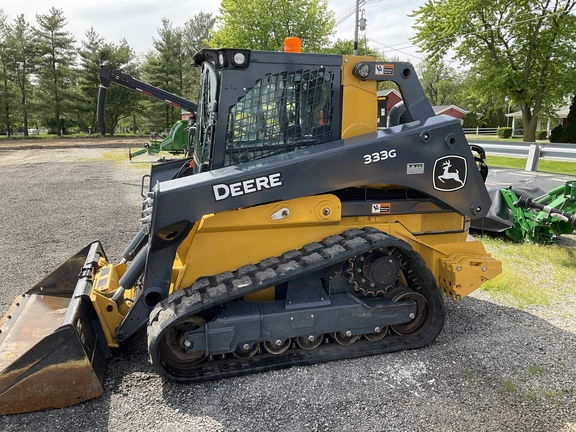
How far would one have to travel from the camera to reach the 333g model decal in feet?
11.8

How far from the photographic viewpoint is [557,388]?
10.9 ft

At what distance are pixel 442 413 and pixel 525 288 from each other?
112 inches

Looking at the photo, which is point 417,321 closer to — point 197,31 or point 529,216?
point 529,216

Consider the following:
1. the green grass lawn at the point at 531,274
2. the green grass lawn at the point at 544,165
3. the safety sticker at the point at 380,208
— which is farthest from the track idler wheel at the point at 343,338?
the green grass lawn at the point at 544,165

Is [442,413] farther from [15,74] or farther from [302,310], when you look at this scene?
[15,74]

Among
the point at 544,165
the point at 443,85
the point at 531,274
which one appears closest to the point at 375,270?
the point at 531,274

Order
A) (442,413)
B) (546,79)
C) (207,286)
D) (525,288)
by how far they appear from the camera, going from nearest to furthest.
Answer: (442,413)
(207,286)
(525,288)
(546,79)

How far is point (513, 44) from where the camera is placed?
2644cm

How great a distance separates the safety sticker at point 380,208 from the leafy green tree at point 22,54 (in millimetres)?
50406

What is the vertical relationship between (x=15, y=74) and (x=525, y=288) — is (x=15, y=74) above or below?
above

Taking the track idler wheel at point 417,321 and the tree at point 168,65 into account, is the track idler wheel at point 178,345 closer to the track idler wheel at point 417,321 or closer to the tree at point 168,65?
the track idler wheel at point 417,321

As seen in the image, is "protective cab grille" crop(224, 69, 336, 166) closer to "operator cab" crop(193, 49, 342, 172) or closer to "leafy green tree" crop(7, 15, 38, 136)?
"operator cab" crop(193, 49, 342, 172)

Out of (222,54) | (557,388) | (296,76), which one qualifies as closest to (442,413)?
(557,388)

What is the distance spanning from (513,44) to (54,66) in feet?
138
